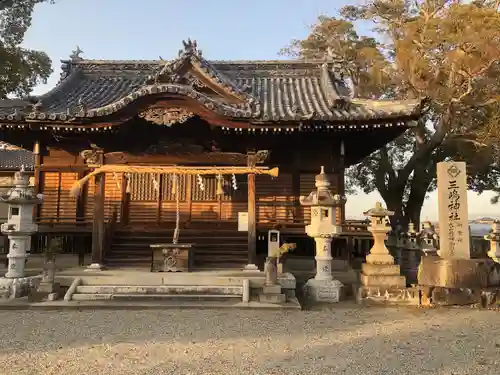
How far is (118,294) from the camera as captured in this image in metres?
9.95

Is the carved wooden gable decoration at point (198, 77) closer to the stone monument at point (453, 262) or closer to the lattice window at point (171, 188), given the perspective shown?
the lattice window at point (171, 188)

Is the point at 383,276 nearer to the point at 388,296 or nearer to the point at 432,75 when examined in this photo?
the point at 388,296

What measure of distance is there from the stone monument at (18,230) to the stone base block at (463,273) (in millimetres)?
9944

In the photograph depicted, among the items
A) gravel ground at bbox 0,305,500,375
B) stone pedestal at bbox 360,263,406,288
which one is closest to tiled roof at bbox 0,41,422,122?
stone pedestal at bbox 360,263,406,288

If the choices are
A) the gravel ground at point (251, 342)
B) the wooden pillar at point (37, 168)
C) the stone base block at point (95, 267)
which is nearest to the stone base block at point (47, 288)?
the gravel ground at point (251, 342)

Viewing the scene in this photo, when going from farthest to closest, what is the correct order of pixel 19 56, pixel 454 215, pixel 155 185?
pixel 19 56 < pixel 155 185 < pixel 454 215

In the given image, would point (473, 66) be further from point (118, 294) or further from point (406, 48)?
point (118, 294)

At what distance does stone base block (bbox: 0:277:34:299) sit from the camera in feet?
32.6

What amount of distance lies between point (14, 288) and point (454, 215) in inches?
426

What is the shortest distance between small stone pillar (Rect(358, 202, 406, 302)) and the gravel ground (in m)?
0.81

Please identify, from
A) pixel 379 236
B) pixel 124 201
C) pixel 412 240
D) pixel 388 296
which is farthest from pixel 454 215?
pixel 124 201

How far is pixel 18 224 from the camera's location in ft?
33.6

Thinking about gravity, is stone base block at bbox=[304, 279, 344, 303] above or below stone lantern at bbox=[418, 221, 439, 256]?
below

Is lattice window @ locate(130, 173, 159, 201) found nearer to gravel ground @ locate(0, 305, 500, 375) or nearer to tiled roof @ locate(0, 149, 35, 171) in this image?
gravel ground @ locate(0, 305, 500, 375)
